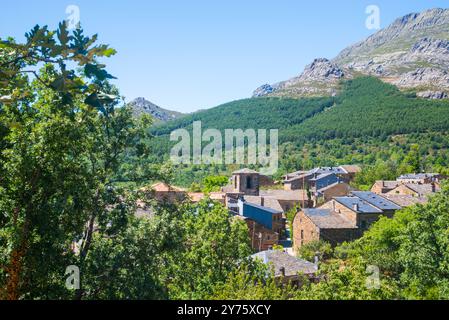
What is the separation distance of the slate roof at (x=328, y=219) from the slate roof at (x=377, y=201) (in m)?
5.61

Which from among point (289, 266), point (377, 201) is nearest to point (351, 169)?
point (377, 201)

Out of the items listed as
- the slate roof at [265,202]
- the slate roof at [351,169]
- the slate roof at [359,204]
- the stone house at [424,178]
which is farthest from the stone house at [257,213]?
the slate roof at [351,169]

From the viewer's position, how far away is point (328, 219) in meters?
41.4

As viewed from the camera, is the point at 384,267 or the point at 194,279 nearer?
the point at 194,279

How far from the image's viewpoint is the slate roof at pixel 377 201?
4638 cm

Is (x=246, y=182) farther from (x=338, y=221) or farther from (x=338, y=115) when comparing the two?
(x=338, y=115)

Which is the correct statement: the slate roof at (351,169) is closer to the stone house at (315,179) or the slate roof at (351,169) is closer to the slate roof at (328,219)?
the stone house at (315,179)

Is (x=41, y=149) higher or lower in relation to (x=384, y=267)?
higher

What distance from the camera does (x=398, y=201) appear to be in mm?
50125

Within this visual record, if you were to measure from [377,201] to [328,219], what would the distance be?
30.7 ft

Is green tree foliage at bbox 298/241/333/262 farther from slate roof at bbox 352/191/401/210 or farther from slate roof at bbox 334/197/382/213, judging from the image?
slate roof at bbox 352/191/401/210
